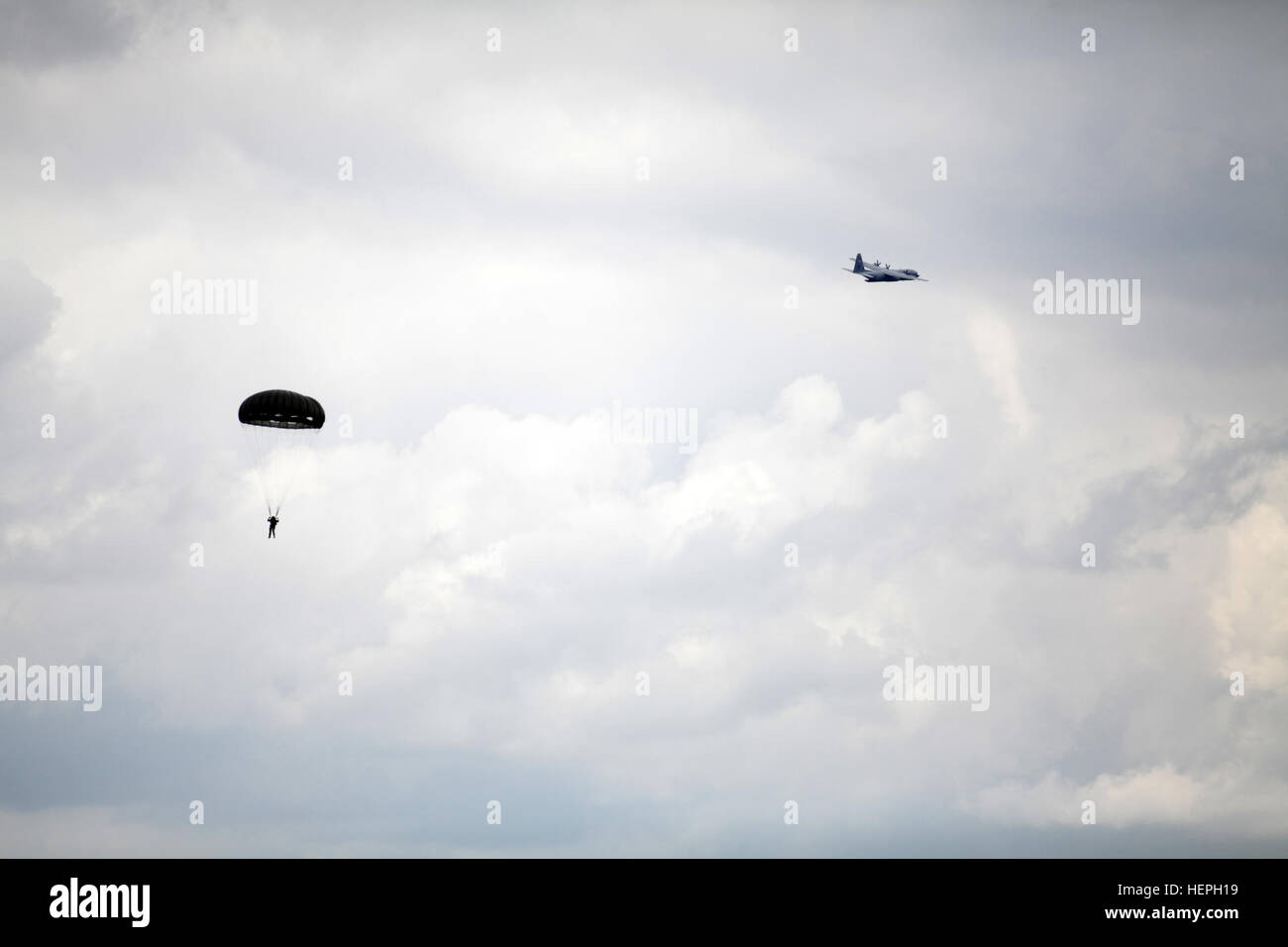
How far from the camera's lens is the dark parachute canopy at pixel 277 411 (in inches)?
4491

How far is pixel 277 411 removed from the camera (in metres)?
114

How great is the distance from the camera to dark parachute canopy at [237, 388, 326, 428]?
114062 mm
